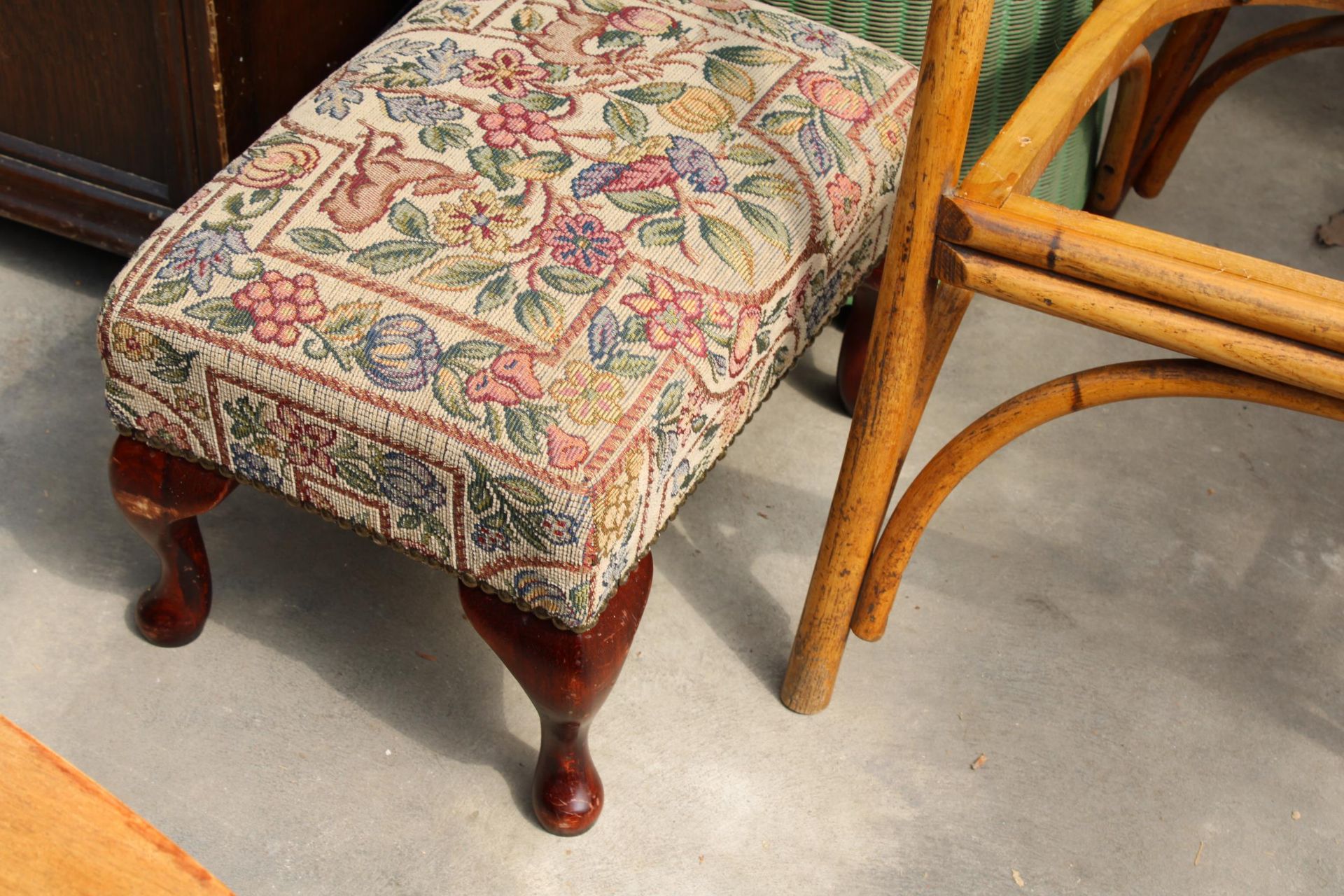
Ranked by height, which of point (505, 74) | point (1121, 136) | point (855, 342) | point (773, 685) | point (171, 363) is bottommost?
point (773, 685)

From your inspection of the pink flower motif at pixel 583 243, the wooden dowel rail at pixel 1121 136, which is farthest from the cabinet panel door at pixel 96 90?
the wooden dowel rail at pixel 1121 136

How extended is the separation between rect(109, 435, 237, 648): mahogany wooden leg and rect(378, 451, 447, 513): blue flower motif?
17 centimetres

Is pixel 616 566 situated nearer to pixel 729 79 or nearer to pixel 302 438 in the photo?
pixel 302 438

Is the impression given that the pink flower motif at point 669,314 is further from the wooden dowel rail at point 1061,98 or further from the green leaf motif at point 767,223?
the wooden dowel rail at point 1061,98

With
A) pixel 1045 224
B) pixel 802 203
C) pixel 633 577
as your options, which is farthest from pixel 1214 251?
pixel 633 577

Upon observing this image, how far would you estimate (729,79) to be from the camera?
3.47 ft

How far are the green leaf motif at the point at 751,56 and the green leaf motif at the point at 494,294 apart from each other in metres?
0.31

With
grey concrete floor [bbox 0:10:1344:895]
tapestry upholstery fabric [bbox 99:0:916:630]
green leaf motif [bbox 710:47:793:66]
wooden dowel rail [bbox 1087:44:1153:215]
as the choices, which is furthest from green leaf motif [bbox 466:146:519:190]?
wooden dowel rail [bbox 1087:44:1153:215]

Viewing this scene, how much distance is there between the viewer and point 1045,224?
820 millimetres

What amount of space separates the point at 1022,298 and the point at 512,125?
1.28 feet

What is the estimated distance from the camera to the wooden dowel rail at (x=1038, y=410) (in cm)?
85

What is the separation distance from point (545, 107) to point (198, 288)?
0.94ft

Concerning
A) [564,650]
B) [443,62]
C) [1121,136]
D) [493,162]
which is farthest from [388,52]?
[1121,136]

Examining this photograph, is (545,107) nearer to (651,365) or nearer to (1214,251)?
(651,365)
